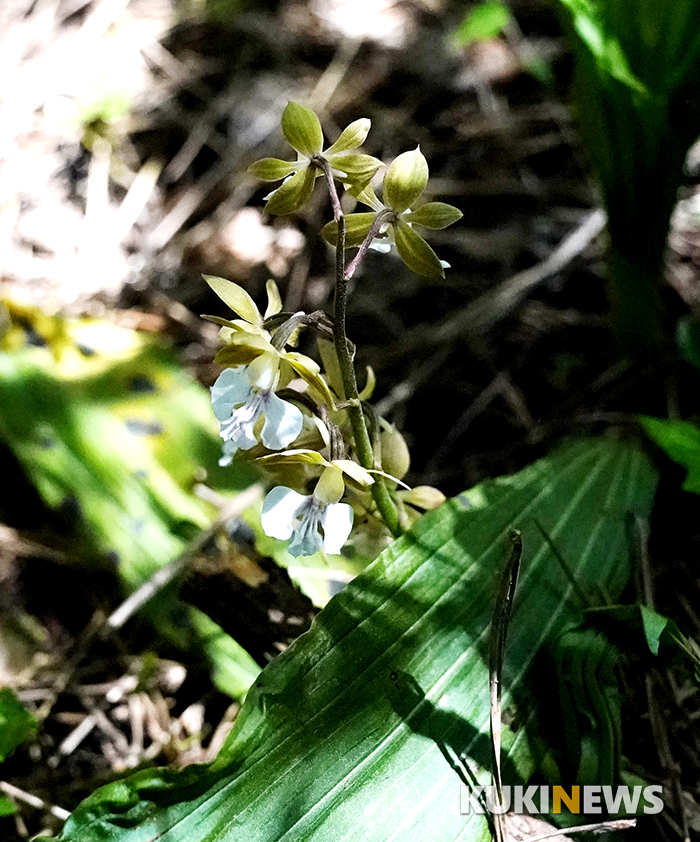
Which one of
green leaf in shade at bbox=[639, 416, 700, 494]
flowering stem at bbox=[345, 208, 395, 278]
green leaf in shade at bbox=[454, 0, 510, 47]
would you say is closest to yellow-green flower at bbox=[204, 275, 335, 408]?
flowering stem at bbox=[345, 208, 395, 278]

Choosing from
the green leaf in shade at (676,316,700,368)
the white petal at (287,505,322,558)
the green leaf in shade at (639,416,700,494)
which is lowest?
the green leaf in shade at (676,316,700,368)

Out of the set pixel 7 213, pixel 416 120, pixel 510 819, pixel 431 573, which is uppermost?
pixel 7 213

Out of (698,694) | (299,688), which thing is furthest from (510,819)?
(698,694)

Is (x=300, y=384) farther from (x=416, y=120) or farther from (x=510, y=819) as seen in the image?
(x=416, y=120)

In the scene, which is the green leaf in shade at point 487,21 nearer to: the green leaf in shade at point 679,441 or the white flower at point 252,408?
the green leaf in shade at point 679,441

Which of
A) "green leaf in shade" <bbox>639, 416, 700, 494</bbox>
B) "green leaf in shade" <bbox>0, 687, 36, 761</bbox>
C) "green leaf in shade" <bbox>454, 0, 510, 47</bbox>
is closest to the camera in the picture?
"green leaf in shade" <bbox>0, 687, 36, 761</bbox>

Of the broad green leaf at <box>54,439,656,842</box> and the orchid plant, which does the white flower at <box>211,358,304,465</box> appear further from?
Result: the broad green leaf at <box>54,439,656,842</box>
